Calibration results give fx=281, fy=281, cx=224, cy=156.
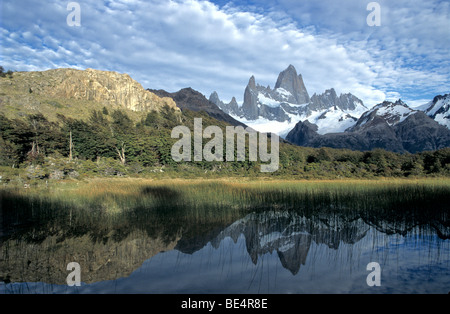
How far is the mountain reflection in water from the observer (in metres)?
6.20

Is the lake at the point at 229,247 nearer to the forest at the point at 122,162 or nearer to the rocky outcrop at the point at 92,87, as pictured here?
the forest at the point at 122,162

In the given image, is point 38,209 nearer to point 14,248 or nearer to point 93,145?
point 14,248

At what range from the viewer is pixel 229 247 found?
28.7 feet

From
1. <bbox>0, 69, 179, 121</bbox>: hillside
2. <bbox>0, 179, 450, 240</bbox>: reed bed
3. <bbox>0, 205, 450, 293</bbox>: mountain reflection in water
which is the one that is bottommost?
<bbox>0, 205, 450, 293</bbox>: mountain reflection in water

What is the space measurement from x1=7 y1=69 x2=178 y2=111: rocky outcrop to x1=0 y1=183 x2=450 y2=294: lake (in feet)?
322

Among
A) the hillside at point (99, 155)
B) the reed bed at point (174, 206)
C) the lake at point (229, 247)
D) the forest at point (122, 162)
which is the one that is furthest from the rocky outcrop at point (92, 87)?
the lake at point (229, 247)

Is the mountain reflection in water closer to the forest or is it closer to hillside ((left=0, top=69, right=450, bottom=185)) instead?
hillside ((left=0, top=69, right=450, bottom=185))

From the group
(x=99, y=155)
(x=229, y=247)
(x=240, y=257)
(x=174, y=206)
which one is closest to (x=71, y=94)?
(x=99, y=155)

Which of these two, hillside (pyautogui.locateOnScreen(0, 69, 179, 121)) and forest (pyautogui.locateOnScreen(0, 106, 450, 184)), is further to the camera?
hillside (pyautogui.locateOnScreen(0, 69, 179, 121))

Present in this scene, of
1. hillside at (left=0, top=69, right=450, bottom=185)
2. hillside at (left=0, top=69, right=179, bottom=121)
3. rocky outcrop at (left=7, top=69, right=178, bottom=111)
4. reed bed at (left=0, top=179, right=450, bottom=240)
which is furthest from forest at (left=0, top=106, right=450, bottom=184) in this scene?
rocky outcrop at (left=7, top=69, right=178, bottom=111)

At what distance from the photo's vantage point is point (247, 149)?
220 ft

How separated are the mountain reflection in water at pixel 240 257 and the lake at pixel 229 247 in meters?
0.03

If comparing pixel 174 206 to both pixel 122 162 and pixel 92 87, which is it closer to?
pixel 122 162

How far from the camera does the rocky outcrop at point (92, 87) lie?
336 feet
